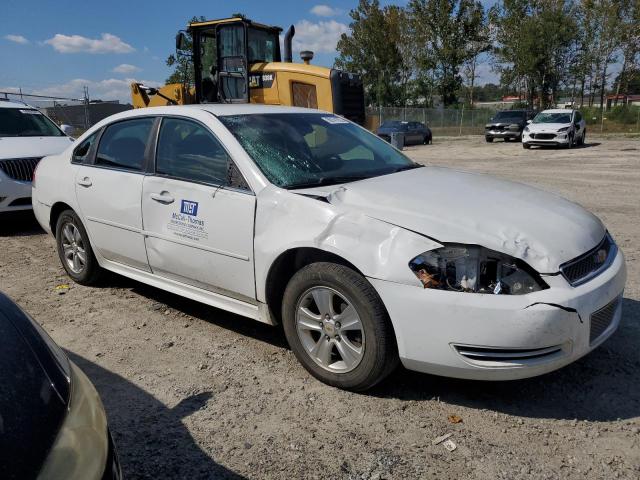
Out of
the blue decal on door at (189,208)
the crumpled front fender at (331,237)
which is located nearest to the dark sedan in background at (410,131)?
the blue decal on door at (189,208)

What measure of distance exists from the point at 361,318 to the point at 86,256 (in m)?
3.02

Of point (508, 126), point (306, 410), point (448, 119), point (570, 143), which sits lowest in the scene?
point (306, 410)

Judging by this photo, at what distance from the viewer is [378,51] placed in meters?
53.3

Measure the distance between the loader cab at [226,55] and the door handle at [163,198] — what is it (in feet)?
25.4

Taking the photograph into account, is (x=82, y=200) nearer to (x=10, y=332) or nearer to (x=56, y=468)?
(x=10, y=332)

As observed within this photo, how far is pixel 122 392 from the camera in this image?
328 cm

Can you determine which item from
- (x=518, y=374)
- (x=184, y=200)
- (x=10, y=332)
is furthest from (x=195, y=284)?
(x=518, y=374)

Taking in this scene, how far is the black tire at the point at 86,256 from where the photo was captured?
487 centimetres

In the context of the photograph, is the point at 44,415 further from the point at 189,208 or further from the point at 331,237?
the point at 189,208

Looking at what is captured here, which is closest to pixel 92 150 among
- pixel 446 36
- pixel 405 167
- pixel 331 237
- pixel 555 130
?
pixel 405 167

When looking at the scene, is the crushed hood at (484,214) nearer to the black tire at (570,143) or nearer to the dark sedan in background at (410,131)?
the black tire at (570,143)

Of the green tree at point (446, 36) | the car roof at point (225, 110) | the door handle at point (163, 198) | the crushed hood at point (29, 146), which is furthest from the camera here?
the green tree at point (446, 36)

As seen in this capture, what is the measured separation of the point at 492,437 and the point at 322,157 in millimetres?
2119

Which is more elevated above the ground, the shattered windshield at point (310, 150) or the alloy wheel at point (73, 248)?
the shattered windshield at point (310, 150)
